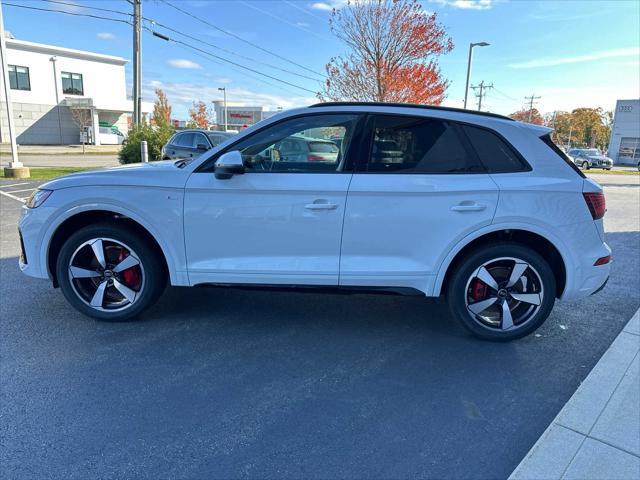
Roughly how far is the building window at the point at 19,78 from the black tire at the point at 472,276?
4960 cm

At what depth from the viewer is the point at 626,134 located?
5266 centimetres

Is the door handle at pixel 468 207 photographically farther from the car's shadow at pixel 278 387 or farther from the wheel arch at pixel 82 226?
the wheel arch at pixel 82 226

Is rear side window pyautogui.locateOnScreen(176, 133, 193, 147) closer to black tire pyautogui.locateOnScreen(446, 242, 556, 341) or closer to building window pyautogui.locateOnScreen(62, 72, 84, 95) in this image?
black tire pyautogui.locateOnScreen(446, 242, 556, 341)

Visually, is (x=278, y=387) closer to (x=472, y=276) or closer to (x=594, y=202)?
(x=472, y=276)

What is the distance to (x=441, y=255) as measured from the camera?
11.3 feet

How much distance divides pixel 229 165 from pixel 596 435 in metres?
2.88

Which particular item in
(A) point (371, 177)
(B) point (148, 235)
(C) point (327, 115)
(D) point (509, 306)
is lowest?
(D) point (509, 306)

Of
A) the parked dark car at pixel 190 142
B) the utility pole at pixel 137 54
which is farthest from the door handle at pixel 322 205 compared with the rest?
the utility pole at pixel 137 54

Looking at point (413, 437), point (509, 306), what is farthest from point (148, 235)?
point (509, 306)

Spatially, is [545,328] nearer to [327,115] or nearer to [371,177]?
[371,177]

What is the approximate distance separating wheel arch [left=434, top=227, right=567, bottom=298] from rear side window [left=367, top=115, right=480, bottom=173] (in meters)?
0.58

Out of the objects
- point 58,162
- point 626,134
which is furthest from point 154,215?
point 626,134

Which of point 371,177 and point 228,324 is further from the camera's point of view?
point 228,324

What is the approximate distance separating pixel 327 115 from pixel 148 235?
1787 mm
